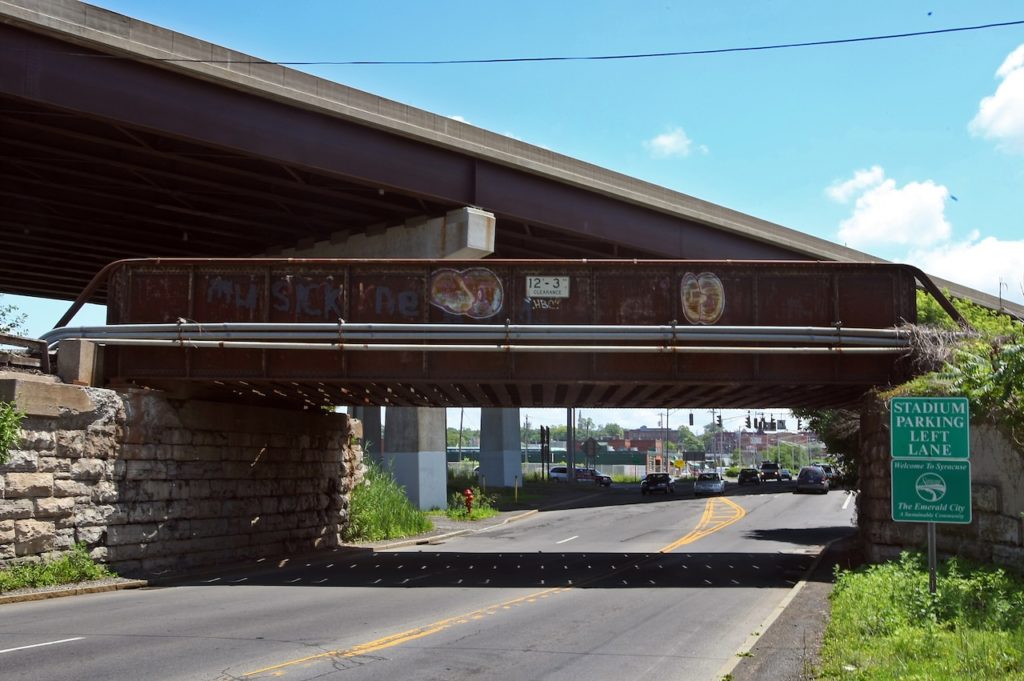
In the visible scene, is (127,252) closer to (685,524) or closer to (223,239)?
(223,239)

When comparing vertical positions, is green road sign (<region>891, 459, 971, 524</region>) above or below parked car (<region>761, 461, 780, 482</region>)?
above

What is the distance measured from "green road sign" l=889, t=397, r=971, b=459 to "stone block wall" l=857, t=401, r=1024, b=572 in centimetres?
417

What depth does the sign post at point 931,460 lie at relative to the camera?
406 inches

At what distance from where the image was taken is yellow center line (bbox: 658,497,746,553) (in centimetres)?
2935

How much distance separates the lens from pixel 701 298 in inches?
784

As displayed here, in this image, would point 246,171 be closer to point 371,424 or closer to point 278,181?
point 278,181

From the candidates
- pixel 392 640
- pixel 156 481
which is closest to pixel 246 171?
pixel 156 481

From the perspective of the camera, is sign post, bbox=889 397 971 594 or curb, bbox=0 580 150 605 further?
curb, bbox=0 580 150 605

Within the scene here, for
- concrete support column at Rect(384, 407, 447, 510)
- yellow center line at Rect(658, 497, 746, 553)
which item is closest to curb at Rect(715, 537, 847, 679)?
yellow center line at Rect(658, 497, 746, 553)

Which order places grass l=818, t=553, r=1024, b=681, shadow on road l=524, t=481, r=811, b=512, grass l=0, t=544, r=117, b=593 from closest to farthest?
1. grass l=818, t=553, r=1024, b=681
2. grass l=0, t=544, r=117, b=593
3. shadow on road l=524, t=481, r=811, b=512

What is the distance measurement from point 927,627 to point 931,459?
6.23 ft

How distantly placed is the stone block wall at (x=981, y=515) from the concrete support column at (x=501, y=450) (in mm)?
42515

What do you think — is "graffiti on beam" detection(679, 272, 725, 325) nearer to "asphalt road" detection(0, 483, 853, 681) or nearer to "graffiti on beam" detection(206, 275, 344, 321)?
"asphalt road" detection(0, 483, 853, 681)

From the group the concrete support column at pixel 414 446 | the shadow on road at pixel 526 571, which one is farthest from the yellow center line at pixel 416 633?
the concrete support column at pixel 414 446
